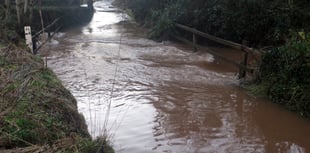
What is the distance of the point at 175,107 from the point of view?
822 centimetres

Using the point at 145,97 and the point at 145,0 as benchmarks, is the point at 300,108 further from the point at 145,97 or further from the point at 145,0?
the point at 145,0

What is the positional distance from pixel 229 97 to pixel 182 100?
123cm

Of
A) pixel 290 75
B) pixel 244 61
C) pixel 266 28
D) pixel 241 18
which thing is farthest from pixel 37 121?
pixel 241 18

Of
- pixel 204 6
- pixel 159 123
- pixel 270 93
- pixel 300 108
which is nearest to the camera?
pixel 159 123

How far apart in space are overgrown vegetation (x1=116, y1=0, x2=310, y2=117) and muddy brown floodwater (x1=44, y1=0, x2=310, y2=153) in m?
0.49

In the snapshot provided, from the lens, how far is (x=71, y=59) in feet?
45.4

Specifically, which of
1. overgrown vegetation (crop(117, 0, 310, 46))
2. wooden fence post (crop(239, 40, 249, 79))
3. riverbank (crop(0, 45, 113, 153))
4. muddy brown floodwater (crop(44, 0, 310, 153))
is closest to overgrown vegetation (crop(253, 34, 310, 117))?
muddy brown floodwater (crop(44, 0, 310, 153))

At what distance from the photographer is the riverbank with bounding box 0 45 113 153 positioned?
12.5ft

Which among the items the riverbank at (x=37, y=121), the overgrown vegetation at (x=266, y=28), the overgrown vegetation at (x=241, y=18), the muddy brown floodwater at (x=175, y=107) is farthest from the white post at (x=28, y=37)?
the overgrown vegetation at (x=241, y=18)

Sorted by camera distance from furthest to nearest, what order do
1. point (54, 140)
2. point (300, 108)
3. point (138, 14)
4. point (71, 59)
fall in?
point (138, 14) → point (71, 59) → point (300, 108) → point (54, 140)

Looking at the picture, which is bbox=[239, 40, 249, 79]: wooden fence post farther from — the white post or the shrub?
the white post

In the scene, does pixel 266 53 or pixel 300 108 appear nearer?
pixel 300 108

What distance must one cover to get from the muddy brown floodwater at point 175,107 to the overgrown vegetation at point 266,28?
490mm

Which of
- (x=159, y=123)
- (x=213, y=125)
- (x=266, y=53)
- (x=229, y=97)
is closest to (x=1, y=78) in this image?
(x=159, y=123)
